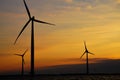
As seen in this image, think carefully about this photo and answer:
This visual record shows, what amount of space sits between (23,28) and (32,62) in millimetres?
Result: 16019

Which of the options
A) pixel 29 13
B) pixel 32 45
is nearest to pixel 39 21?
pixel 29 13

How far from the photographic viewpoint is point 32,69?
7694 cm

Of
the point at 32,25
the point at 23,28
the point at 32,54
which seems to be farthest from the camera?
the point at 23,28

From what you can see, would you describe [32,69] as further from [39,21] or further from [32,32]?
[39,21]

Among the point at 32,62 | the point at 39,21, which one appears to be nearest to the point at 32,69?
the point at 32,62

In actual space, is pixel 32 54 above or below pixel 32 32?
below

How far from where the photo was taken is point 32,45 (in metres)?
78.4

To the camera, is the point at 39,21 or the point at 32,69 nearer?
the point at 32,69

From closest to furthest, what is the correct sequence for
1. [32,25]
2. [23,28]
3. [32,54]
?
[32,54] < [32,25] < [23,28]

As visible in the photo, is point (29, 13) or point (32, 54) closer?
point (32, 54)

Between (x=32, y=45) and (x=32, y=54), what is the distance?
3081mm

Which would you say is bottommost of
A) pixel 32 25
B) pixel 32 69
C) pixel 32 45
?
pixel 32 69

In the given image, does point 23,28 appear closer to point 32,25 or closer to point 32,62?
point 32,25

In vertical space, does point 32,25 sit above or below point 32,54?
above
